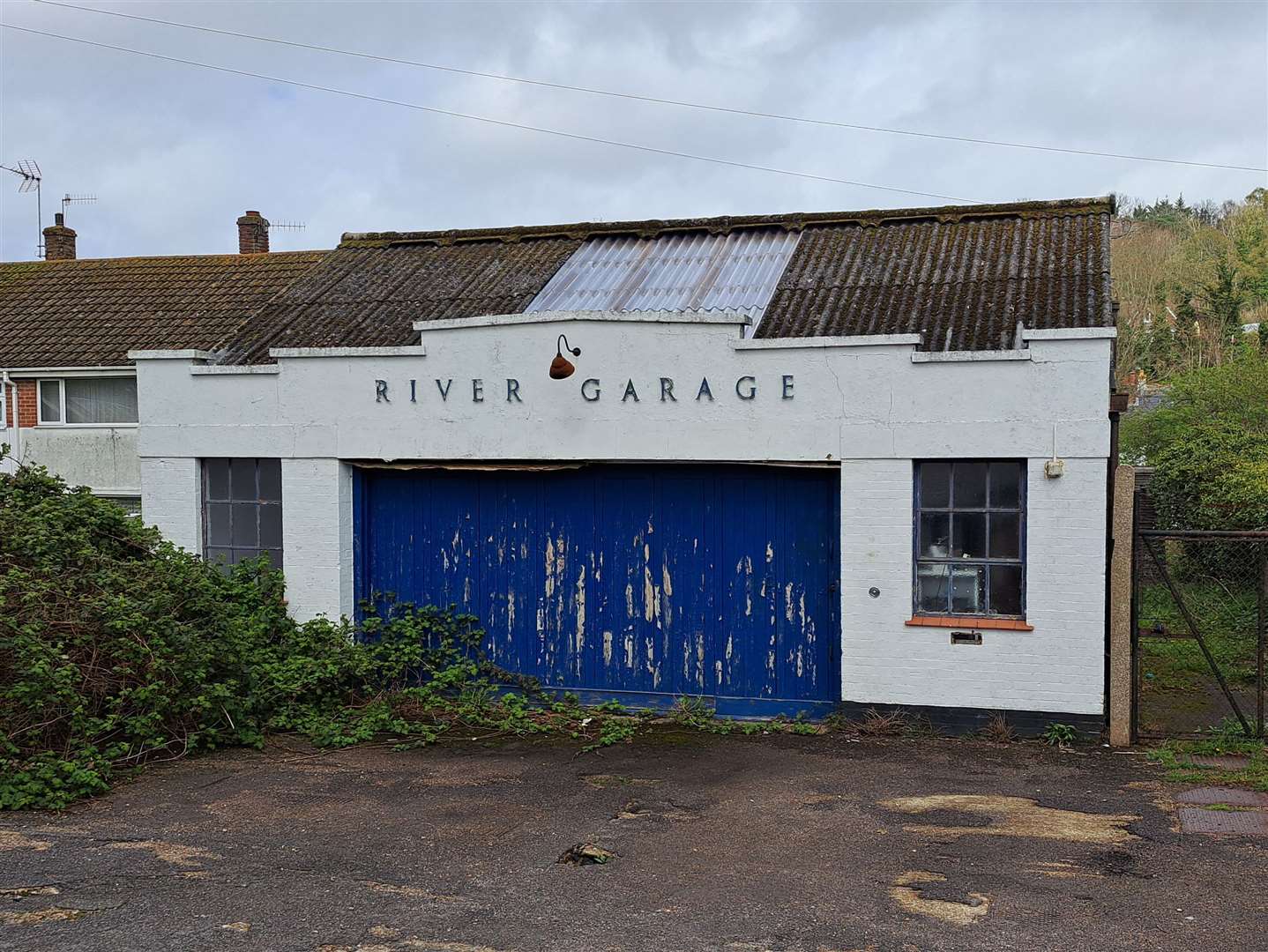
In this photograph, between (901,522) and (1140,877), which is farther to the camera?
(901,522)

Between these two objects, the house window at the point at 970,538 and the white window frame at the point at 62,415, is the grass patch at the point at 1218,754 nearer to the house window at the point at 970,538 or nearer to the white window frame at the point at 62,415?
the house window at the point at 970,538

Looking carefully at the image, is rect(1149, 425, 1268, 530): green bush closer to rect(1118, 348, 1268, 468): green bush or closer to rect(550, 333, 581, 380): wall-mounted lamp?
rect(1118, 348, 1268, 468): green bush

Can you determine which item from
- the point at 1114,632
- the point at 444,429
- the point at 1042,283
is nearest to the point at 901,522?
the point at 1114,632

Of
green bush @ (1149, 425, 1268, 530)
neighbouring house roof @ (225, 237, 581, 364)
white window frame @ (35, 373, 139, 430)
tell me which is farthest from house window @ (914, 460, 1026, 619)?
white window frame @ (35, 373, 139, 430)

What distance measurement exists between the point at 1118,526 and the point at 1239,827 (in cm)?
291

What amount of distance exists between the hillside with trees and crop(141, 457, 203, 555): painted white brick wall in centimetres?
2496

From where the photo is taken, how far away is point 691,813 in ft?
25.8

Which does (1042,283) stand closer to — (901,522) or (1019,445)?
(1019,445)

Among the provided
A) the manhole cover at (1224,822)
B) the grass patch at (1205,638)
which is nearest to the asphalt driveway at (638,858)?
the manhole cover at (1224,822)

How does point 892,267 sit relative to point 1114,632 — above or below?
above

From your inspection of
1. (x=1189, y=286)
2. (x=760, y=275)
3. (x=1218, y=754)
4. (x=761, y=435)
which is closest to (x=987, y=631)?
(x=1218, y=754)

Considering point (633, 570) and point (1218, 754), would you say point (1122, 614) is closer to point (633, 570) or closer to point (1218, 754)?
point (1218, 754)

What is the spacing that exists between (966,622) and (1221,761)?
7.14 feet

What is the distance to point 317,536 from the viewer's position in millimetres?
11516
